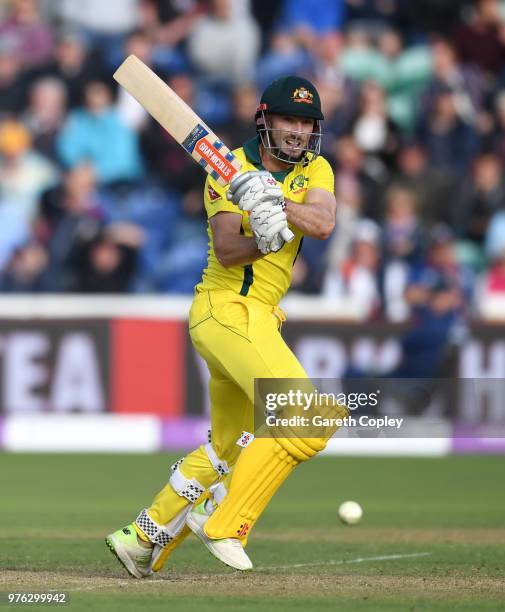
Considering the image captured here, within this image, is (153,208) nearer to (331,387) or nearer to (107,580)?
(331,387)

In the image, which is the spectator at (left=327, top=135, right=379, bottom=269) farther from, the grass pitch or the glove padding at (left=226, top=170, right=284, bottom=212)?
the glove padding at (left=226, top=170, right=284, bottom=212)

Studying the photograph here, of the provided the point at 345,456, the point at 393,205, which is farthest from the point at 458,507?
the point at 393,205

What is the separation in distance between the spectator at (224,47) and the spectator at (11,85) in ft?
5.45

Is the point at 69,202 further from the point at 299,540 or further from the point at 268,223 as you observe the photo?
the point at 268,223

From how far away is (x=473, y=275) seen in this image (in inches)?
513

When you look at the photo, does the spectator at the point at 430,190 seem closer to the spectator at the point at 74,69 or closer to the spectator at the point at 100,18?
the spectator at the point at 74,69

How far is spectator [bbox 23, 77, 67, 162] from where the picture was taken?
1344cm

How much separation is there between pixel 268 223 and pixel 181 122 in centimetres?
76

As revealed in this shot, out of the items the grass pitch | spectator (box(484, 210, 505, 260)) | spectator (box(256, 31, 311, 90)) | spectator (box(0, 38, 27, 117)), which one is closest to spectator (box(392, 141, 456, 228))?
spectator (box(484, 210, 505, 260))

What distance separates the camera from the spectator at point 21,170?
13242 millimetres

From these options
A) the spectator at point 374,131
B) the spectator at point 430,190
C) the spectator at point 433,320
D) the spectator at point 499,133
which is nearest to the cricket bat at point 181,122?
the spectator at point 433,320

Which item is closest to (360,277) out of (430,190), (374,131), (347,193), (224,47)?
(347,193)

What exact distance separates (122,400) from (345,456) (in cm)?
192

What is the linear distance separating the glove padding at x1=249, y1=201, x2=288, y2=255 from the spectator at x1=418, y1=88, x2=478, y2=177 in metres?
8.73
